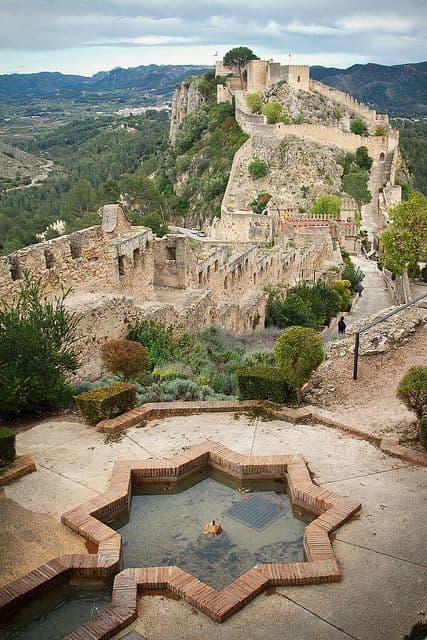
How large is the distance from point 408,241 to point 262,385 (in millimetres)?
15639

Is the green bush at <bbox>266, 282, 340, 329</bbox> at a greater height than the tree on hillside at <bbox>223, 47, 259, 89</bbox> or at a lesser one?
lesser

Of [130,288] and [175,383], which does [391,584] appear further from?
[130,288]

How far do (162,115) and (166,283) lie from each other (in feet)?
538

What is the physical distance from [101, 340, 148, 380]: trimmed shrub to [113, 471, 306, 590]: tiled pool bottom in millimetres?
3559

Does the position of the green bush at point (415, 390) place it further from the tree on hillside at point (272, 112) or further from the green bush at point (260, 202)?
the tree on hillside at point (272, 112)

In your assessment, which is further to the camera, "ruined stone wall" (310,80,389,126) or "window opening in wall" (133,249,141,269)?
"ruined stone wall" (310,80,389,126)

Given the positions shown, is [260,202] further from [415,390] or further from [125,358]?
[415,390]

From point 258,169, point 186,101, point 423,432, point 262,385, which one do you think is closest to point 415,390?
point 423,432

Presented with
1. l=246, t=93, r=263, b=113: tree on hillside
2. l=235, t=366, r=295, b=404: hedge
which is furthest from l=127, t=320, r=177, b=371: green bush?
l=246, t=93, r=263, b=113: tree on hillside

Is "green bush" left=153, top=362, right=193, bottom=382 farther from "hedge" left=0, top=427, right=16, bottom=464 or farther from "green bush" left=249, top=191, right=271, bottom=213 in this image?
"green bush" left=249, top=191, right=271, bottom=213

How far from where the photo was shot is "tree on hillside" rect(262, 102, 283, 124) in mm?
58406

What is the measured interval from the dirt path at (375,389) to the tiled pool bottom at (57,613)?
16.9ft

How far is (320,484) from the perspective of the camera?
8438mm

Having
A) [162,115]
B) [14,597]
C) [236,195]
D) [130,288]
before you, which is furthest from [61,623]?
[162,115]
